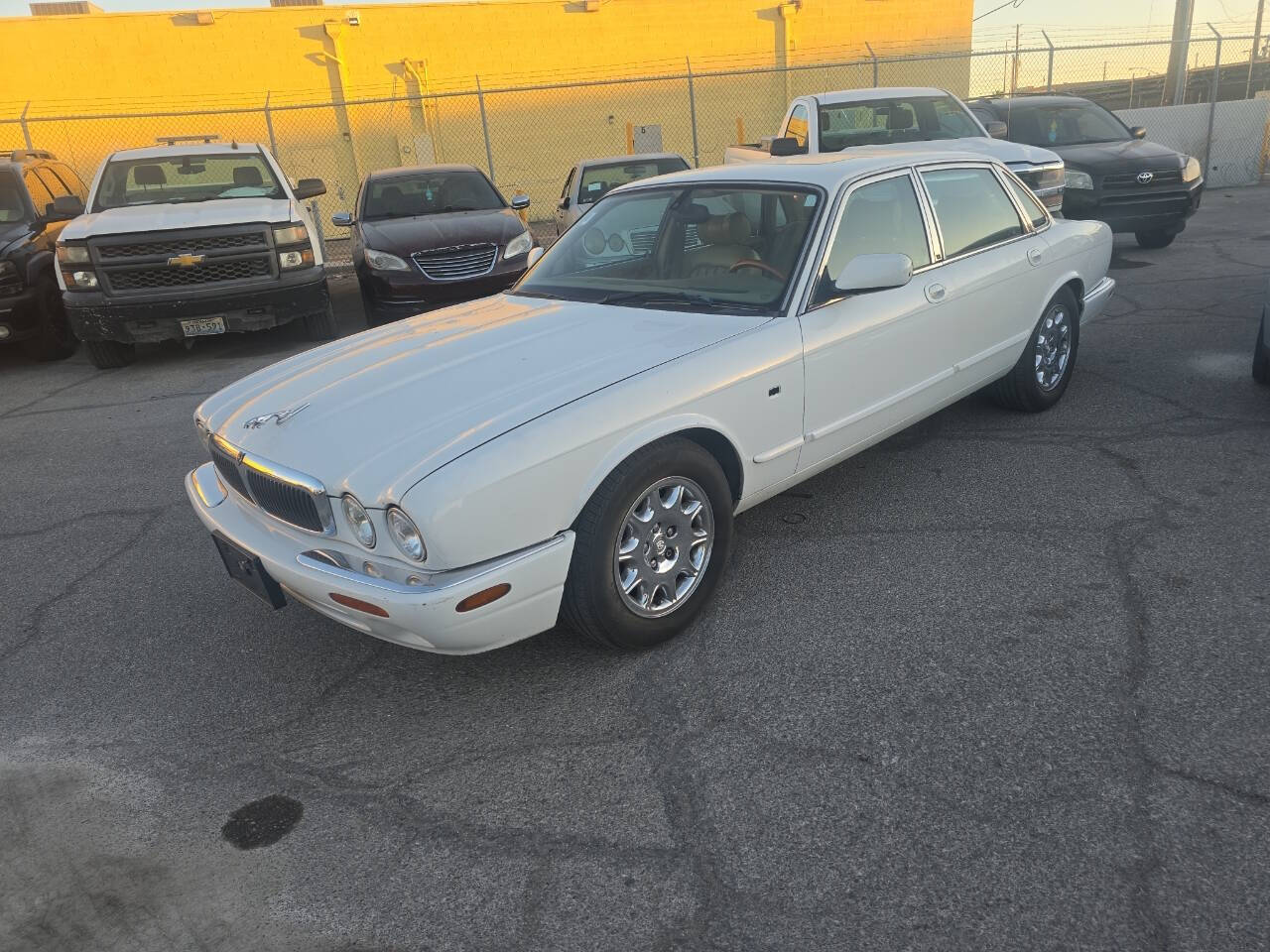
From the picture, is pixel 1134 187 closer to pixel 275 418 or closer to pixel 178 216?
pixel 178 216

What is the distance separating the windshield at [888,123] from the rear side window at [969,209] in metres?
4.92

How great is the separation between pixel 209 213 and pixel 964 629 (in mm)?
7477

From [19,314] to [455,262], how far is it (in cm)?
397

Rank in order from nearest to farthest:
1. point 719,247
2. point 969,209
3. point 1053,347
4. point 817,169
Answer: point 719,247 → point 817,169 → point 969,209 → point 1053,347

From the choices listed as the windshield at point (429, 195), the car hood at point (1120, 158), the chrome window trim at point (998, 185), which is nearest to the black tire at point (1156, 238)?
the car hood at point (1120, 158)

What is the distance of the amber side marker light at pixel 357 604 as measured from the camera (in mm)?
2760

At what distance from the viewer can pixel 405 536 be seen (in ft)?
8.89

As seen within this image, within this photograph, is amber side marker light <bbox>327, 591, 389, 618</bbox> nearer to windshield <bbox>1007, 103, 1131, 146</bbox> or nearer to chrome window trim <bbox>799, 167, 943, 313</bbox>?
chrome window trim <bbox>799, 167, 943, 313</bbox>

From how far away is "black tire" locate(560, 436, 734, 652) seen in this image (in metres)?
2.97

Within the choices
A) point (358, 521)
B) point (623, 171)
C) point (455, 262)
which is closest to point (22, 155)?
point (455, 262)

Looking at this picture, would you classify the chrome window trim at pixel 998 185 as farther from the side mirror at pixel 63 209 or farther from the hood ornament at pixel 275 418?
the side mirror at pixel 63 209

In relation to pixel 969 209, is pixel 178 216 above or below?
above

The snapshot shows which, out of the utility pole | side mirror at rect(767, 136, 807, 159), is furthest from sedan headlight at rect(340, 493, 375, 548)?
the utility pole

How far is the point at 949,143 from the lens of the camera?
884 centimetres
